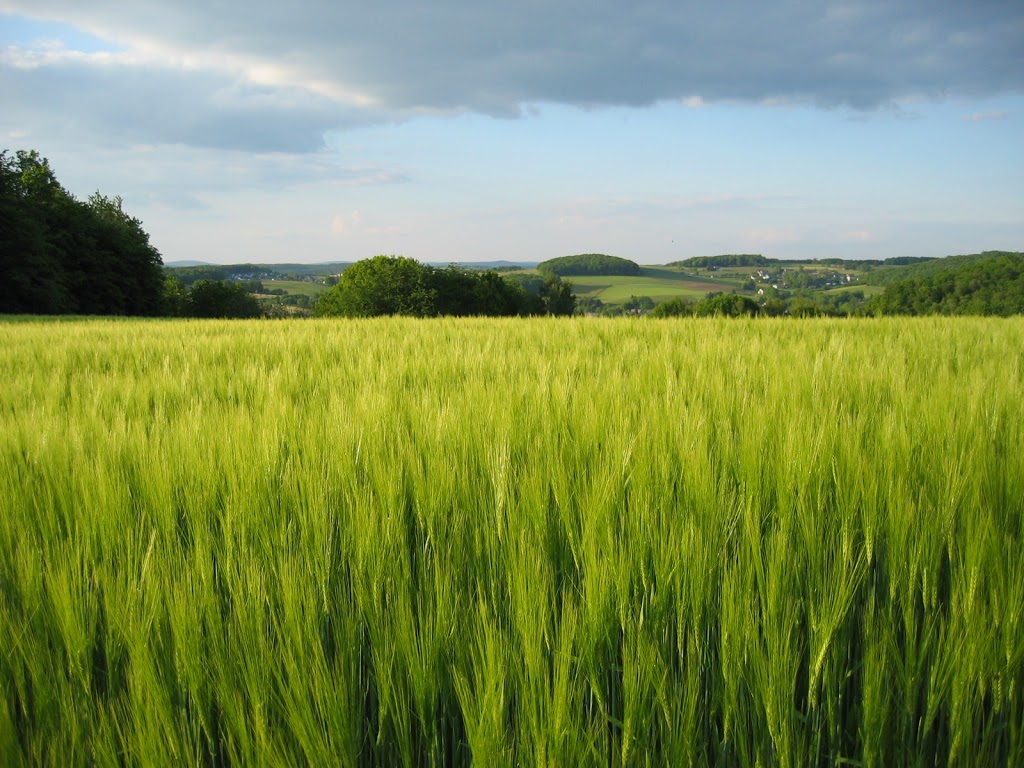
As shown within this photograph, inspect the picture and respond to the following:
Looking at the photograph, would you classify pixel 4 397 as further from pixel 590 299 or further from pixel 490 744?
pixel 590 299

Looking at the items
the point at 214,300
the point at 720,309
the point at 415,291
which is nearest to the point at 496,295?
the point at 415,291

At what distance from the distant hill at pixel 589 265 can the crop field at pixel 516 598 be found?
279 ft

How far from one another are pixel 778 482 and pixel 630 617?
0.51m

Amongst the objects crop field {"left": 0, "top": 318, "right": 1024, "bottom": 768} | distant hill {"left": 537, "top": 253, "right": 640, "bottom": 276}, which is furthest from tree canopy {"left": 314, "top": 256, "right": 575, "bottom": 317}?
crop field {"left": 0, "top": 318, "right": 1024, "bottom": 768}

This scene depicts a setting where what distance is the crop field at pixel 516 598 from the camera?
0.70 meters

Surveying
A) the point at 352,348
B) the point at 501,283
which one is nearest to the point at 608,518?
the point at 352,348

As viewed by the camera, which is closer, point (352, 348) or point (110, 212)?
point (352, 348)

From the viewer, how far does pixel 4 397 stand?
239cm

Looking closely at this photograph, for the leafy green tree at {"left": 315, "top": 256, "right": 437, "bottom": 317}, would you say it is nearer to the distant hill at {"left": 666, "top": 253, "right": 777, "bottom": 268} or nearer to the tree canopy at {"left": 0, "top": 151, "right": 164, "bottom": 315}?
the tree canopy at {"left": 0, "top": 151, "right": 164, "bottom": 315}

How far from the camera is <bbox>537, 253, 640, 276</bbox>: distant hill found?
3442 inches

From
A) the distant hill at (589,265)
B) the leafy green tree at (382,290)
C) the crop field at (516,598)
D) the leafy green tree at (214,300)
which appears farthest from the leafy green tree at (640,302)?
the crop field at (516,598)

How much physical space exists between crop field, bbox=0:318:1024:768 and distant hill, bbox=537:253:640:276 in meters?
85.2

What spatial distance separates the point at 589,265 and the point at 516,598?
300 feet

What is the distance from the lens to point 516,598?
0.78 m
